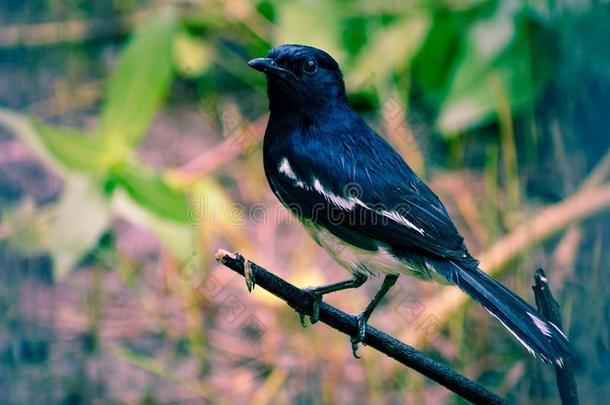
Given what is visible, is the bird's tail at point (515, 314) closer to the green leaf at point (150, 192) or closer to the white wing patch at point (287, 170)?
the white wing patch at point (287, 170)

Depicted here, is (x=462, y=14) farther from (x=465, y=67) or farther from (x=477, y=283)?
(x=477, y=283)

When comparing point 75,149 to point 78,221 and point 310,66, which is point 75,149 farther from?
point 310,66

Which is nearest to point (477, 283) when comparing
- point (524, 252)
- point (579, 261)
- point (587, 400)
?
point (587, 400)

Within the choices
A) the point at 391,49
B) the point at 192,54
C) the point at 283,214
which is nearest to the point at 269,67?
the point at 283,214

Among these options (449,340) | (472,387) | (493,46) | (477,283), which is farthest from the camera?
(493,46)

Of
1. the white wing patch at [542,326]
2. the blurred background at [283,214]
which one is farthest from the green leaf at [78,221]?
the white wing patch at [542,326]
